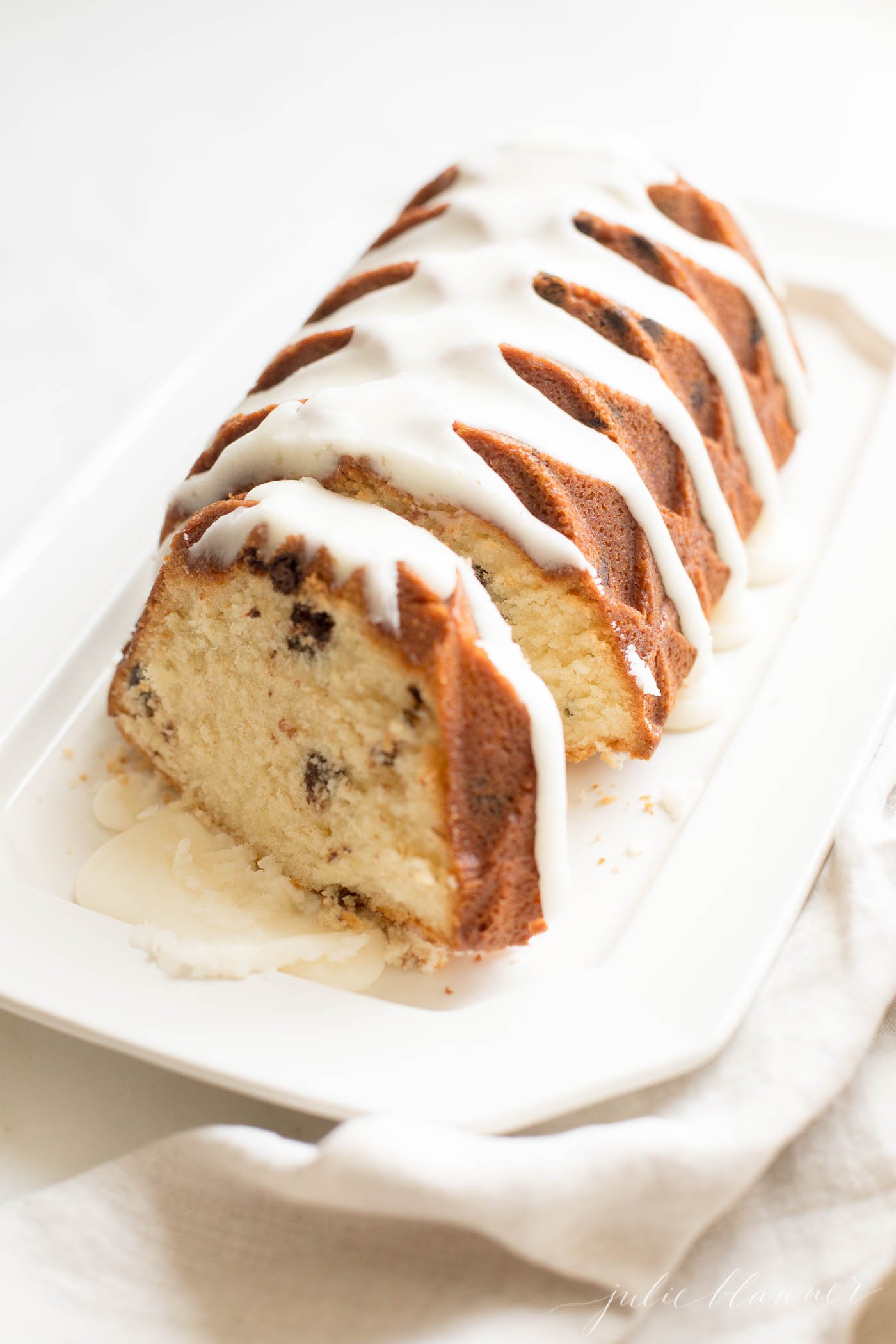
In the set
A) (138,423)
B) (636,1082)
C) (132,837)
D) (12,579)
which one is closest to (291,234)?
(138,423)

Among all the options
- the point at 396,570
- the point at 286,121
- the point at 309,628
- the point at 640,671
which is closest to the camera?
the point at 396,570

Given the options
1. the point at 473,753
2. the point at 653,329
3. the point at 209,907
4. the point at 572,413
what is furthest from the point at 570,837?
the point at 653,329

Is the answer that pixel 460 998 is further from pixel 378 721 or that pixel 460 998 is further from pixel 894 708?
pixel 894 708

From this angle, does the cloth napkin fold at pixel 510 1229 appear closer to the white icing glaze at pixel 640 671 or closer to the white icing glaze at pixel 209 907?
the white icing glaze at pixel 209 907

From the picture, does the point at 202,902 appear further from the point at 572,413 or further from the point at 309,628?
the point at 572,413

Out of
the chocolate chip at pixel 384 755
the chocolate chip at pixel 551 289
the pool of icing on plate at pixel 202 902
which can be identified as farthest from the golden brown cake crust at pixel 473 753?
the chocolate chip at pixel 551 289

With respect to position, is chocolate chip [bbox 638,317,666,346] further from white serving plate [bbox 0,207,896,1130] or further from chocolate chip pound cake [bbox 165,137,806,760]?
white serving plate [bbox 0,207,896,1130]
